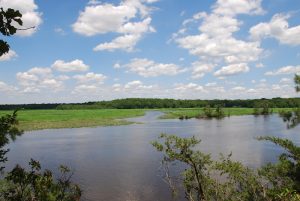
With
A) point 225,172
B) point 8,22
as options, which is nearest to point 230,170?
point 225,172

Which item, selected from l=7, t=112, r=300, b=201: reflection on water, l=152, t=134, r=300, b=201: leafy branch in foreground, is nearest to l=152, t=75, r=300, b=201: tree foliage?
l=152, t=134, r=300, b=201: leafy branch in foreground

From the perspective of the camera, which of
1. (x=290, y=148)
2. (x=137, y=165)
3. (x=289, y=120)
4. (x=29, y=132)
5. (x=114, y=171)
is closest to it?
(x=290, y=148)

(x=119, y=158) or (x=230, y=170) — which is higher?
(x=230, y=170)

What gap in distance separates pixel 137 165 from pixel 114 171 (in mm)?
3461

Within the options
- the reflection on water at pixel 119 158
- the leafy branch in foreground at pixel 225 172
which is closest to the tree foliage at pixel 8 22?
the leafy branch in foreground at pixel 225 172

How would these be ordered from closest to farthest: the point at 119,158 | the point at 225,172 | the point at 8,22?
the point at 8,22
the point at 225,172
the point at 119,158

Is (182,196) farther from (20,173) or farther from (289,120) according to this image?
(20,173)

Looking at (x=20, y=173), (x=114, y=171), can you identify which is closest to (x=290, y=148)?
(x=20, y=173)

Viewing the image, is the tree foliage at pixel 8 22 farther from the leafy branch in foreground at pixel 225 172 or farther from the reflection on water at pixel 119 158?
the reflection on water at pixel 119 158

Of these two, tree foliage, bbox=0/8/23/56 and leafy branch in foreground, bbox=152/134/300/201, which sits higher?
tree foliage, bbox=0/8/23/56

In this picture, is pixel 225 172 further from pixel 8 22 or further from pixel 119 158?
pixel 119 158

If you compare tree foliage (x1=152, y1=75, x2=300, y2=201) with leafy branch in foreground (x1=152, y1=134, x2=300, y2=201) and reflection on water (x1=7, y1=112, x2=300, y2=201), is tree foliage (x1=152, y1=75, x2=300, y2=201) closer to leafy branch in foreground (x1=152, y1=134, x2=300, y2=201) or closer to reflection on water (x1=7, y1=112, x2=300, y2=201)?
leafy branch in foreground (x1=152, y1=134, x2=300, y2=201)

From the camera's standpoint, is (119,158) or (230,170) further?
(119,158)

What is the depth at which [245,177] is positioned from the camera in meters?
23.1
